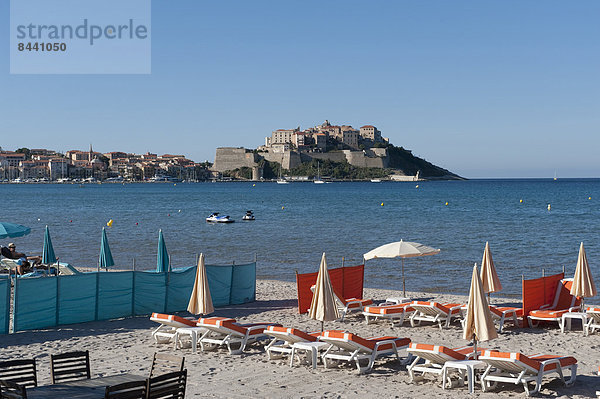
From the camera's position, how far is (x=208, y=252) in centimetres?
3312

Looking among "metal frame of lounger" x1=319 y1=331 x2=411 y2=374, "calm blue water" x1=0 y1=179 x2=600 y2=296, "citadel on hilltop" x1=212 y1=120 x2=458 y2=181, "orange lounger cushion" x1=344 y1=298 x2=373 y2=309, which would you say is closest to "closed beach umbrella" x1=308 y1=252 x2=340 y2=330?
"metal frame of lounger" x1=319 y1=331 x2=411 y2=374

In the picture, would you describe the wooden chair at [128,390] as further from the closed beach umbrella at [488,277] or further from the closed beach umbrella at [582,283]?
the closed beach umbrella at [582,283]

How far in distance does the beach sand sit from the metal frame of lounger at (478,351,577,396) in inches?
6.7

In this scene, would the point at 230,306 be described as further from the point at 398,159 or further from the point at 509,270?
the point at 398,159

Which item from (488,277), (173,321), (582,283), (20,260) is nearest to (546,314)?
(582,283)

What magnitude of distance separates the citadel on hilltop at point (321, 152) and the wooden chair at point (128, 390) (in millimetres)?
163153

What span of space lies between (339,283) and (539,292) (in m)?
4.01

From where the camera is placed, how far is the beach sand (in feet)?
28.4

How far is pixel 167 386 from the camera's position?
6387mm

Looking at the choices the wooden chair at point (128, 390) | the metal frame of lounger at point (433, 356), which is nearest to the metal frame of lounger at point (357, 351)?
the metal frame of lounger at point (433, 356)

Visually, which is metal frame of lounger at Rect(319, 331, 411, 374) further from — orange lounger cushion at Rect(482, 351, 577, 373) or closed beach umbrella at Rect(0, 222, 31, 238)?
closed beach umbrella at Rect(0, 222, 31, 238)

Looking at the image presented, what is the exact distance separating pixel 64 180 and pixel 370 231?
16882 cm

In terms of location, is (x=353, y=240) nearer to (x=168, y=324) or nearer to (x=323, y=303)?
Answer: (x=168, y=324)

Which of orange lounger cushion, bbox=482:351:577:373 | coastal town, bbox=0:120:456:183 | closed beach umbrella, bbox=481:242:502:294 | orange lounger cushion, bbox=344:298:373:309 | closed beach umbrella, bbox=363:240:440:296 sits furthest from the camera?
coastal town, bbox=0:120:456:183
